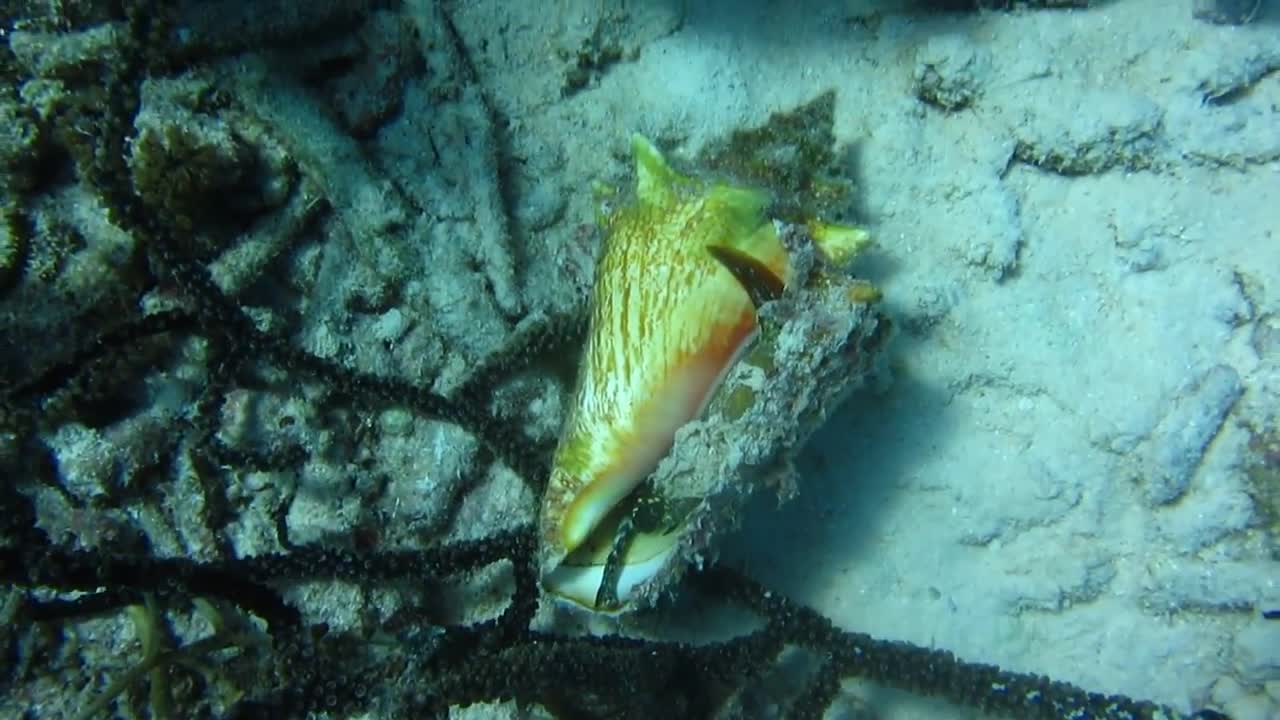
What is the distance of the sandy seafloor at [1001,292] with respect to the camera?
281cm

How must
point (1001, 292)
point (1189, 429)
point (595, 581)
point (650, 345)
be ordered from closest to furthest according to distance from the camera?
point (650, 345)
point (595, 581)
point (1189, 429)
point (1001, 292)

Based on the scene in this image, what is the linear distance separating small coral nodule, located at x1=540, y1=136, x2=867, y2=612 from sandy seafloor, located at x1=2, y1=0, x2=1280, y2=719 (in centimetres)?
48

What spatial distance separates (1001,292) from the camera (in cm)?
296

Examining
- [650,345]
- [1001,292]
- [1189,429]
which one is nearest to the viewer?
[650,345]

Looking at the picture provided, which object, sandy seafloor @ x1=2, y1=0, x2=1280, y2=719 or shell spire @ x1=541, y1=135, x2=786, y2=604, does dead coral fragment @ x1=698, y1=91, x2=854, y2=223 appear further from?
sandy seafloor @ x1=2, y1=0, x2=1280, y2=719

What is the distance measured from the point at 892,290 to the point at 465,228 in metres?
1.66

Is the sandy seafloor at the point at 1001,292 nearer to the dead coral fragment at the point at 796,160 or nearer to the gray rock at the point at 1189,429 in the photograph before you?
the gray rock at the point at 1189,429

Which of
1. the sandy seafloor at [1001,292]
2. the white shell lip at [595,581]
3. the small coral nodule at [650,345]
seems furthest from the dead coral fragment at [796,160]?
the white shell lip at [595,581]

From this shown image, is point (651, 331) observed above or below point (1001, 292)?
above

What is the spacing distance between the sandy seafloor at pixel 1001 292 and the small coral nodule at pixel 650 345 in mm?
485

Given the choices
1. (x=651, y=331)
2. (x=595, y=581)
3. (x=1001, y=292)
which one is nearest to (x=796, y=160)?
(x=651, y=331)

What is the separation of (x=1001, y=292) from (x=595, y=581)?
1.89 meters

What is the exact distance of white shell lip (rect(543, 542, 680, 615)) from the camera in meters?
2.41

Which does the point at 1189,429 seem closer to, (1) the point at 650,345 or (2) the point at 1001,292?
(2) the point at 1001,292
